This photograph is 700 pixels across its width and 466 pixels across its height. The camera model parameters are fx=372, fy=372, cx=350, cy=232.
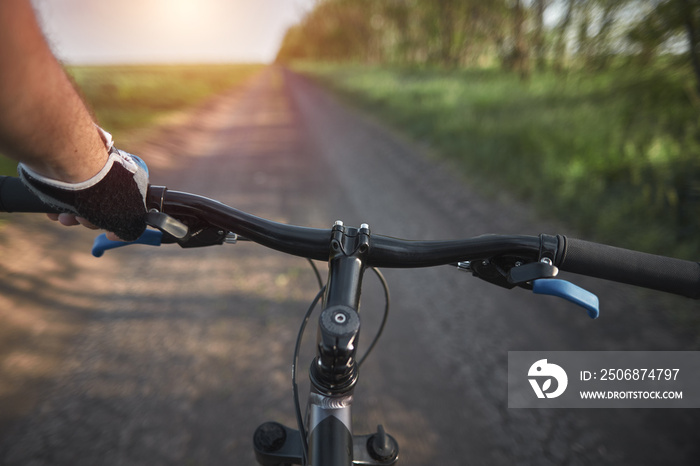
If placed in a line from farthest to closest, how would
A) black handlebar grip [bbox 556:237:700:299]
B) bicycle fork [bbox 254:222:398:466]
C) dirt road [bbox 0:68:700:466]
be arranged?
1. dirt road [bbox 0:68:700:466]
2. black handlebar grip [bbox 556:237:700:299]
3. bicycle fork [bbox 254:222:398:466]

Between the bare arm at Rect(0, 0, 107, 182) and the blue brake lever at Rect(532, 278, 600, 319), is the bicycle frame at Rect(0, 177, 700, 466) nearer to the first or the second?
the blue brake lever at Rect(532, 278, 600, 319)

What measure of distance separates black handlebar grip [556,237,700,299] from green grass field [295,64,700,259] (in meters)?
3.62

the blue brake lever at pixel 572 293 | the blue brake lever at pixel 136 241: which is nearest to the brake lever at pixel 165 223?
the blue brake lever at pixel 136 241

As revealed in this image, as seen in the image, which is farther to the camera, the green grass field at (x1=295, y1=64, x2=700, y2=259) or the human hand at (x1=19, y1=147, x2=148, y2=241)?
the green grass field at (x1=295, y1=64, x2=700, y2=259)

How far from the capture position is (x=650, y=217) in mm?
4211

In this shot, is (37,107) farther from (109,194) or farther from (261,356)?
(261,356)

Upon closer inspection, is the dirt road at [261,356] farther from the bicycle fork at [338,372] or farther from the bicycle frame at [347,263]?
the bicycle frame at [347,263]

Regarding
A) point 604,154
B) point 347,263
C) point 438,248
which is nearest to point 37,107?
point 347,263

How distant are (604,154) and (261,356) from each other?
5.60m

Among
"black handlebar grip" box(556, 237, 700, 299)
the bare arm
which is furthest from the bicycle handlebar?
the bare arm

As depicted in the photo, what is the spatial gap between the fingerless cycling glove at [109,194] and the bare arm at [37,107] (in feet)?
0.12

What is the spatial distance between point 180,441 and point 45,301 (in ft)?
6.18

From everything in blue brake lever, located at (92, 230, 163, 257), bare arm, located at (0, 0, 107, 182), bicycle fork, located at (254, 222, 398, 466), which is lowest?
bicycle fork, located at (254, 222, 398, 466)

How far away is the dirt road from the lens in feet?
7.12
